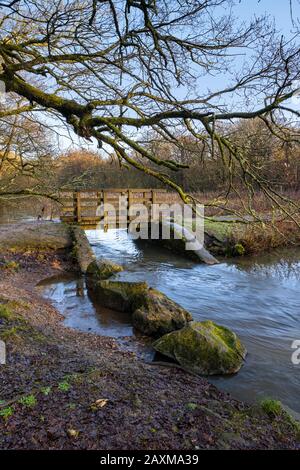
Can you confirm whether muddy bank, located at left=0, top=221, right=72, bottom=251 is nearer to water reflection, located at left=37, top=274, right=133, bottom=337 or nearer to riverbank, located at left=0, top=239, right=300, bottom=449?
water reflection, located at left=37, top=274, right=133, bottom=337

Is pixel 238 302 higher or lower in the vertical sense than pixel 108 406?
lower

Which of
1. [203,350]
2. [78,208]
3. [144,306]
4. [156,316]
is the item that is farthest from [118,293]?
[78,208]

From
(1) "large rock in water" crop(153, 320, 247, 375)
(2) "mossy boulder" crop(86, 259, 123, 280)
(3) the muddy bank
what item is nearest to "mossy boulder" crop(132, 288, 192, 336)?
(1) "large rock in water" crop(153, 320, 247, 375)

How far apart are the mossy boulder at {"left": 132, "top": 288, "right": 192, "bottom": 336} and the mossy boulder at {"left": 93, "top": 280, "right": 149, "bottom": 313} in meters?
0.33

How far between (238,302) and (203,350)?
3297 millimetres

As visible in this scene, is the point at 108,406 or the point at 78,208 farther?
→ the point at 78,208

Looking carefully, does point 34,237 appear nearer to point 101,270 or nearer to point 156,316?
point 101,270

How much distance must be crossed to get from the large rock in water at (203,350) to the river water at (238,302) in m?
0.17

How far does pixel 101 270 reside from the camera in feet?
29.9

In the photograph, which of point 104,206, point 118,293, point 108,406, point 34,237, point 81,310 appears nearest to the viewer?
point 108,406

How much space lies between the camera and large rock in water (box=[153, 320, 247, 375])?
4.55 meters

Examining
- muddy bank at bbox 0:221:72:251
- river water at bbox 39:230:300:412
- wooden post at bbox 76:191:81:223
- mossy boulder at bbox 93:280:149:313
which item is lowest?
river water at bbox 39:230:300:412

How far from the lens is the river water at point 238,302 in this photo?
4562 millimetres

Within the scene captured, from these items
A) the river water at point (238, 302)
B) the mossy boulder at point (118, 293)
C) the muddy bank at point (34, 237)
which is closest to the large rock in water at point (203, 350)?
the river water at point (238, 302)
